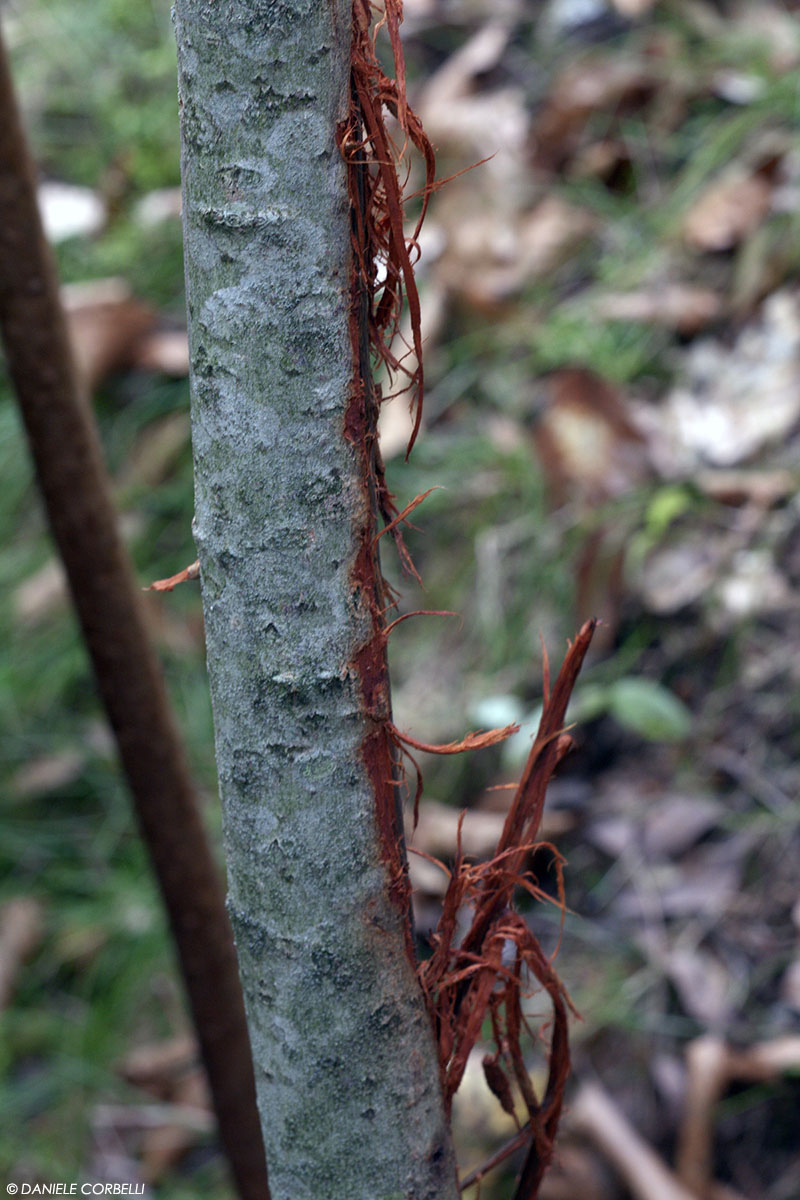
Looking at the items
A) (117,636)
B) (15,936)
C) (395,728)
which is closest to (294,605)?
(395,728)

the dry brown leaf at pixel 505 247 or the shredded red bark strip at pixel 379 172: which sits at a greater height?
the dry brown leaf at pixel 505 247

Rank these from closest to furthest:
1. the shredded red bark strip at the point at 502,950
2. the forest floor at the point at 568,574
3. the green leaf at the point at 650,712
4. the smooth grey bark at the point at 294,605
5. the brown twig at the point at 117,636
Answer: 1. the smooth grey bark at the point at 294,605
2. the shredded red bark strip at the point at 502,950
3. the brown twig at the point at 117,636
4. the forest floor at the point at 568,574
5. the green leaf at the point at 650,712

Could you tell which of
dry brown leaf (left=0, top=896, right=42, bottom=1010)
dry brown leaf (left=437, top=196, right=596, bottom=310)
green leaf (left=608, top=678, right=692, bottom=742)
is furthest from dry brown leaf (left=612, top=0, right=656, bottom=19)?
dry brown leaf (left=0, top=896, right=42, bottom=1010)

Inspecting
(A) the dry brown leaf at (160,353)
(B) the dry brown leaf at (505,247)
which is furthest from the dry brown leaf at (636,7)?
(A) the dry brown leaf at (160,353)

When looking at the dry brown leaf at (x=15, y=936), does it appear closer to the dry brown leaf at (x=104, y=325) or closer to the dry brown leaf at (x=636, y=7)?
the dry brown leaf at (x=104, y=325)

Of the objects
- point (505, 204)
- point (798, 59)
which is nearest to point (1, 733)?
point (505, 204)

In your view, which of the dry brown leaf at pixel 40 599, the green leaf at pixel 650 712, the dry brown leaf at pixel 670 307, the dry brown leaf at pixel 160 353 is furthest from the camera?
the dry brown leaf at pixel 160 353

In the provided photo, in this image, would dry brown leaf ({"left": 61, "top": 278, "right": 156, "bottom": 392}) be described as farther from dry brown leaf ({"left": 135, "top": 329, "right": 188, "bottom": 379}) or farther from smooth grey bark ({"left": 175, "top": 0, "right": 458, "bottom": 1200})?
smooth grey bark ({"left": 175, "top": 0, "right": 458, "bottom": 1200})
